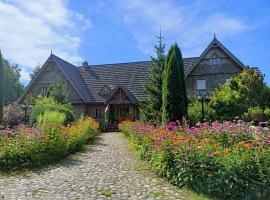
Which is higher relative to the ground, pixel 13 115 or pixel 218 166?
pixel 13 115

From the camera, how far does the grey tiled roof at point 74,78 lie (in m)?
31.4

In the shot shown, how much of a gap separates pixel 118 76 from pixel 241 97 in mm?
Result: 17451

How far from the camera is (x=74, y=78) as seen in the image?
33125 mm

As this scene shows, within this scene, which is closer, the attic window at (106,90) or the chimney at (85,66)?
the attic window at (106,90)

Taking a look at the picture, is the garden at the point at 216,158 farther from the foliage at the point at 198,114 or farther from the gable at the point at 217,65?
→ the gable at the point at 217,65

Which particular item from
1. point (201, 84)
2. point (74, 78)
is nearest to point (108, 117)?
point (74, 78)

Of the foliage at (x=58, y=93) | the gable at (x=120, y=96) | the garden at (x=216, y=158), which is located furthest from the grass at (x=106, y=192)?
the gable at (x=120, y=96)

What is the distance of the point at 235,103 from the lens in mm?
19578

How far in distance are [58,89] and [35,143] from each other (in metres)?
16.4

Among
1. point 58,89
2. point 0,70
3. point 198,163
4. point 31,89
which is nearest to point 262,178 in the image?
point 198,163

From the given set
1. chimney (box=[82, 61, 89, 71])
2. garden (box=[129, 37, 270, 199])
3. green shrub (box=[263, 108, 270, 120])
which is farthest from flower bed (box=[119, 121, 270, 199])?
chimney (box=[82, 61, 89, 71])

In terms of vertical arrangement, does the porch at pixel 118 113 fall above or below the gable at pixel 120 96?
below

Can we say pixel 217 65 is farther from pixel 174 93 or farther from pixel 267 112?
pixel 174 93

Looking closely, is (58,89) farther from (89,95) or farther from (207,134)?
(207,134)
